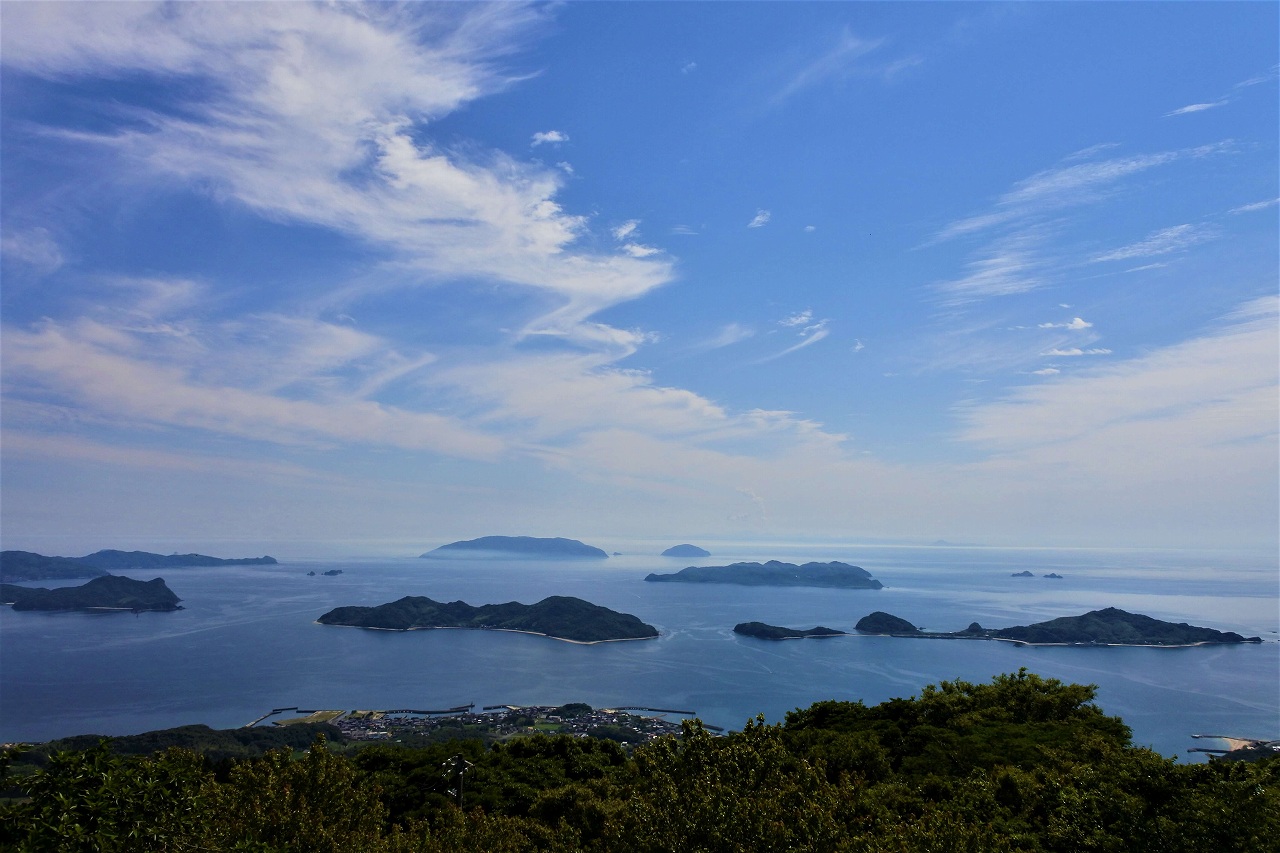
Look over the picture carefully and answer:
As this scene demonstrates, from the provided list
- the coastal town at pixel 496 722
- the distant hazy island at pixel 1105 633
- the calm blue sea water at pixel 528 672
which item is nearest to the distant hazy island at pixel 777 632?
the calm blue sea water at pixel 528 672

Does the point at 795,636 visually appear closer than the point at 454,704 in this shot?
No

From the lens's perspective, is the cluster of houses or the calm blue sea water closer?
the cluster of houses

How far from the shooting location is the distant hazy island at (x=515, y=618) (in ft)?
458

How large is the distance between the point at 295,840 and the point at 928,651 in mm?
130606

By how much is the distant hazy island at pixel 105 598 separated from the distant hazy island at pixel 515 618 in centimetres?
6178

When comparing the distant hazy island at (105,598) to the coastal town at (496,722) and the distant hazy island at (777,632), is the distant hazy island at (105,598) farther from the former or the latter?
the distant hazy island at (777,632)

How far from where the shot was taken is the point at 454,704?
282 feet

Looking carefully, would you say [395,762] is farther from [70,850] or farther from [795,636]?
[795,636]

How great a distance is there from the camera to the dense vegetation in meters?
10.9

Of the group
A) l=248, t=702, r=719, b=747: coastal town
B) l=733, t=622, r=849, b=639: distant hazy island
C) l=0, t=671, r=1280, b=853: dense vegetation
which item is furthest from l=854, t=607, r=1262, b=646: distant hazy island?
l=0, t=671, r=1280, b=853: dense vegetation

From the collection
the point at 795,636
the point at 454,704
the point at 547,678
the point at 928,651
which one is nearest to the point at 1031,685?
the point at 454,704

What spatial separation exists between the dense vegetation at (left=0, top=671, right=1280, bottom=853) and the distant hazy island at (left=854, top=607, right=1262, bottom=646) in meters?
123

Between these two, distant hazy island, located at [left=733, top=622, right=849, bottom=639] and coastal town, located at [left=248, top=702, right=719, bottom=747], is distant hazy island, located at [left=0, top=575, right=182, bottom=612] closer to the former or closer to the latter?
coastal town, located at [left=248, top=702, right=719, bottom=747]

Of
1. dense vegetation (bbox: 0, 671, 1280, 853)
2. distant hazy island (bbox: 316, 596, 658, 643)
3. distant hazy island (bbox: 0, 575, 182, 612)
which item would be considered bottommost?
distant hazy island (bbox: 316, 596, 658, 643)
